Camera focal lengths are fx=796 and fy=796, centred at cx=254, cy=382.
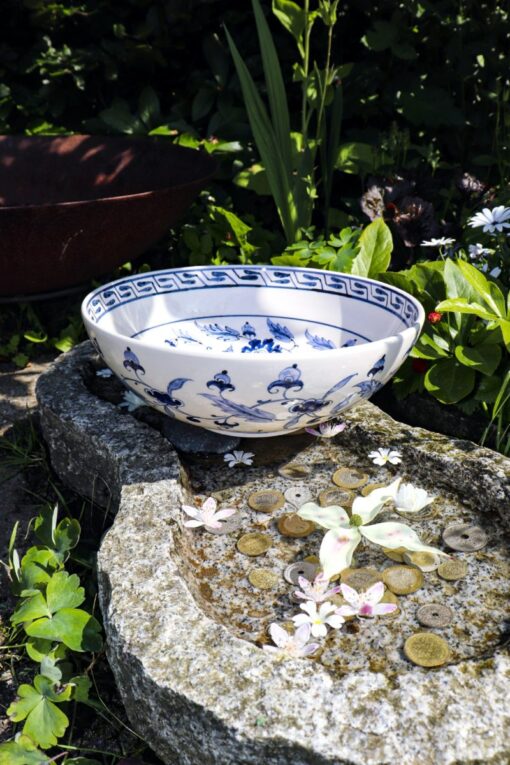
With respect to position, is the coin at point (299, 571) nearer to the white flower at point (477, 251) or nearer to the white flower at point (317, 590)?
the white flower at point (317, 590)

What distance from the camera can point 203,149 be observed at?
2.96m

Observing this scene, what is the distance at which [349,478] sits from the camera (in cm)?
170

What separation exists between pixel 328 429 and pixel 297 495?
234 millimetres

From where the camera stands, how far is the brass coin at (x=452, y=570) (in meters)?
1.42

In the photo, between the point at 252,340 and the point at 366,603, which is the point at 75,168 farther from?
the point at 366,603

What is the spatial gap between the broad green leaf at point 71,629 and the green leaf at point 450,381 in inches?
37.0

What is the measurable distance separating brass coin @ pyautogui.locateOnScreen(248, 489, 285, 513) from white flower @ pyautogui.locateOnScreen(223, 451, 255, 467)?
10 cm

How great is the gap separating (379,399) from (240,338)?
0.42 meters

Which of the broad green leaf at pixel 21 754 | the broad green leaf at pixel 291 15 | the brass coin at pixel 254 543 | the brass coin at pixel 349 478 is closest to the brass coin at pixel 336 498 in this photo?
the brass coin at pixel 349 478

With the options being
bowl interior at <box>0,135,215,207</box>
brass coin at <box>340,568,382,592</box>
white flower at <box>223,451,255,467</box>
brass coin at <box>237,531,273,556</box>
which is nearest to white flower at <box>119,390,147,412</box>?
white flower at <box>223,451,255,467</box>

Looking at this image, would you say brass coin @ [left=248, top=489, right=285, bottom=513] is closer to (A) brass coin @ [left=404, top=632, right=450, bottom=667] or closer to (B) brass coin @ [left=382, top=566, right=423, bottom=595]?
(B) brass coin @ [left=382, top=566, right=423, bottom=595]

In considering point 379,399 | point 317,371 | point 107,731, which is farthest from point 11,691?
point 379,399

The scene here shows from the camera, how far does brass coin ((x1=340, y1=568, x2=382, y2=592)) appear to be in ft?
4.61

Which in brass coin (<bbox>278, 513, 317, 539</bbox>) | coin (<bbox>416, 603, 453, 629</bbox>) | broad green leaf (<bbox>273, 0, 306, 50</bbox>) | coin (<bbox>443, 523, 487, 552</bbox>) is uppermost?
broad green leaf (<bbox>273, 0, 306, 50</bbox>)
